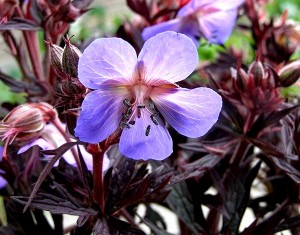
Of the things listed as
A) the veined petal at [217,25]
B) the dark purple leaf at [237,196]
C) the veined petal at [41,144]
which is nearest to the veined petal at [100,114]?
the veined petal at [41,144]

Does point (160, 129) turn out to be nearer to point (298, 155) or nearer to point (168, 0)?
point (298, 155)

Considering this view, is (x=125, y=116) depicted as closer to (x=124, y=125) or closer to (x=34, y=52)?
(x=124, y=125)

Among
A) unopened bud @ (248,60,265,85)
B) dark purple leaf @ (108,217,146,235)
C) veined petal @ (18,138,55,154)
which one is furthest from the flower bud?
unopened bud @ (248,60,265,85)

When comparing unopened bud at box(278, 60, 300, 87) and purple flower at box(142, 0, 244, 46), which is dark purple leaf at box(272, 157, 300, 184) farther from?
purple flower at box(142, 0, 244, 46)

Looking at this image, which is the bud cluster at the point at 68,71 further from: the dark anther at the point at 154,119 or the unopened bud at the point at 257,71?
the unopened bud at the point at 257,71

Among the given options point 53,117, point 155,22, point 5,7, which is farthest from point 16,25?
point 155,22

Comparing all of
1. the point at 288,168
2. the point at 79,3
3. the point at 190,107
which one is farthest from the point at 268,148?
the point at 79,3
